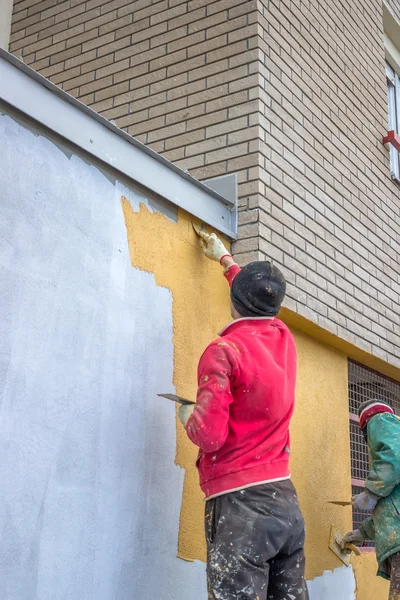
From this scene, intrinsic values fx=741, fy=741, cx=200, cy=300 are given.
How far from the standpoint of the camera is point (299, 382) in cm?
438

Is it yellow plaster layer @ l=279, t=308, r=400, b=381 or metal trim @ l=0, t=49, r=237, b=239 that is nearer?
metal trim @ l=0, t=49, r=237, b=239

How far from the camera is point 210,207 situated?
404 centimetres

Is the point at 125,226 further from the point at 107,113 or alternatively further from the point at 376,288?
the point at 376,288

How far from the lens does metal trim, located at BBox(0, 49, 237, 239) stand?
296 centimetres

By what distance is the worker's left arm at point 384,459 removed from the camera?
3.77 m

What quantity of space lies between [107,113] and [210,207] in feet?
4.63

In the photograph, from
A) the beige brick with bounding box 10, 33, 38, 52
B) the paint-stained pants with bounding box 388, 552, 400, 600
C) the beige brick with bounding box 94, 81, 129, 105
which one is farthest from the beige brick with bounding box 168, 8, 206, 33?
the paint-stained pants with bounding box 388, 552, 400, 600

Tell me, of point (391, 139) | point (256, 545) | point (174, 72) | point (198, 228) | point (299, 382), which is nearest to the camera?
point (256, 545)

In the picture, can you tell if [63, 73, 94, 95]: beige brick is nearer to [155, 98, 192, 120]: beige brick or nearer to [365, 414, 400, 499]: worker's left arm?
[155, 98, 192, 120]: beige brick

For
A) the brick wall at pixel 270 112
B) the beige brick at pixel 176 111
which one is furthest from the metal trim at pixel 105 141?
the beige brick at pixel 176 111

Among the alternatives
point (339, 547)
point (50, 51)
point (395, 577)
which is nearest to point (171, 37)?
point (50, 51)

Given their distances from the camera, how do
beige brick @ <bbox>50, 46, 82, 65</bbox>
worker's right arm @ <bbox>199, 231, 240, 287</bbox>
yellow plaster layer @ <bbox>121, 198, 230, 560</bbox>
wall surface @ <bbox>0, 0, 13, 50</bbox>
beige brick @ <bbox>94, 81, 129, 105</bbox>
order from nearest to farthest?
yellow plaster layer @ <bbox>121, 198, 230, 560</bbox>
worker's right arm @ <bbox>199, 231, 240, 287</bbox>
beige brick @ <bbox>94, 81, 129, 105</bbox>
beige brick @ <bbox>50, 46, 82, 65</bbox>
wall surface @ <bbox>0, 0, 13, 50</bbox>

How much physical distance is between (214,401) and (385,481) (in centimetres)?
142

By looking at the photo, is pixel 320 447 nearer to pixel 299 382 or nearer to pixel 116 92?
pixel 299 382
